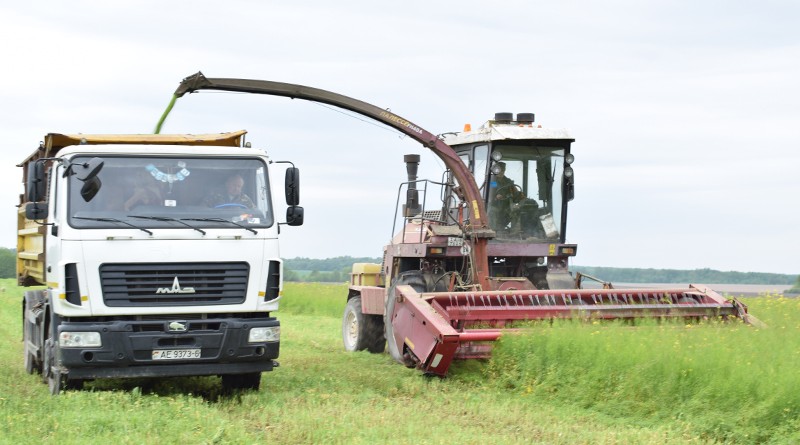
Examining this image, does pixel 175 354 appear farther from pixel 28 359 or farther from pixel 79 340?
pixel 28 359

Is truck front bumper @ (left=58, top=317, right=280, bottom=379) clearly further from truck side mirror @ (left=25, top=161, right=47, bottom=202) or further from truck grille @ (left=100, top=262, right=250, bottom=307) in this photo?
truck side mirror @ (left=25, top=161, right=47, bottom=202)

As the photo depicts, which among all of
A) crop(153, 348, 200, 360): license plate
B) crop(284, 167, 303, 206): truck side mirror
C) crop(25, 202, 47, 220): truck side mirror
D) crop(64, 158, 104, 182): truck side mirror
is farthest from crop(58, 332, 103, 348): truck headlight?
crop(284, 167, 303, 206): truck side mirror

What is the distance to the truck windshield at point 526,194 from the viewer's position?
590 inches

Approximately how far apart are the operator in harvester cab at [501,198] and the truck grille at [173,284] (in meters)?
5.26

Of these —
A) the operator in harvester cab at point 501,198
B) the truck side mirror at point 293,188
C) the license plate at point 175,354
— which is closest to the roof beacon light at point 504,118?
the operator in harvester cab at point 501,198

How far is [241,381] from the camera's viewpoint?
11375 mm

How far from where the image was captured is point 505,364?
11.6m

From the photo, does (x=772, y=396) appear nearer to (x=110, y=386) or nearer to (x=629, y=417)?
(x=629, y=417)

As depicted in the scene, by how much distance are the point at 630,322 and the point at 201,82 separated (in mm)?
6871

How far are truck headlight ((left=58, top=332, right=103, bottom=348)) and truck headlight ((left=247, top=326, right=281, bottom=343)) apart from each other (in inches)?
59.7

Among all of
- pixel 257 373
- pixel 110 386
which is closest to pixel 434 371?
pixel 257 373

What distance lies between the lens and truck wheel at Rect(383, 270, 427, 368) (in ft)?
41.8

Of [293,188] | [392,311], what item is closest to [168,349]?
[293,188]

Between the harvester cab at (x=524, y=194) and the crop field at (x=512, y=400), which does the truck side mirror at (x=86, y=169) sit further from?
the harvester cab at (x=524, y=194)
